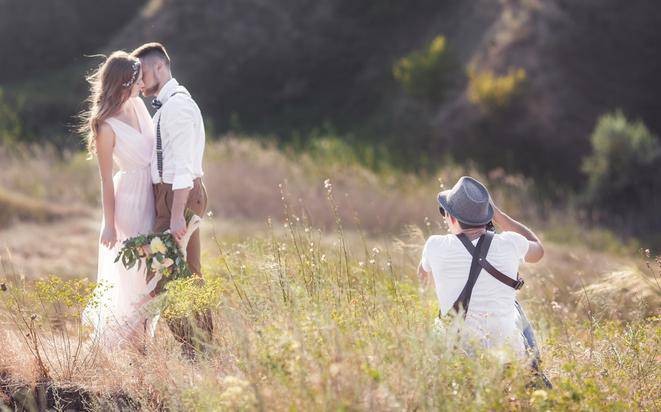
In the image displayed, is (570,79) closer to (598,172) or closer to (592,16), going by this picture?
(592,16)

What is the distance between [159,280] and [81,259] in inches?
252

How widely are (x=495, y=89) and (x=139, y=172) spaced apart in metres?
17.9

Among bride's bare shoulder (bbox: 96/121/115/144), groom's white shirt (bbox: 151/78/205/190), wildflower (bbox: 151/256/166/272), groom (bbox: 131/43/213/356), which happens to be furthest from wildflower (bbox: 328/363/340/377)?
bride's bare shoulder (bbox: 96/121/115/144)

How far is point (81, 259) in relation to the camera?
36.7ft

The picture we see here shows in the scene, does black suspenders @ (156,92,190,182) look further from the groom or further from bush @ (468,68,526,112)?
bush @ (468,68,526,112)

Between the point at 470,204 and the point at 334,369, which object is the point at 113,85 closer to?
the point at 470,204

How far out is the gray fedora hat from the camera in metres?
4.29

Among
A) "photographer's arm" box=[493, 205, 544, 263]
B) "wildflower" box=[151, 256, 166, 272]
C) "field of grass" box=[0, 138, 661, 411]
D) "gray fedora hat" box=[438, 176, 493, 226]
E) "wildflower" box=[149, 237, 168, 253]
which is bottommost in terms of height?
"field of grass" box=[0, 138, 661, 411]

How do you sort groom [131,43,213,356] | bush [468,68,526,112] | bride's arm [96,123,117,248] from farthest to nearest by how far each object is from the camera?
bush [468,68,526,112], bride's arm [96,123,117,248], groom [131,43,213,356]

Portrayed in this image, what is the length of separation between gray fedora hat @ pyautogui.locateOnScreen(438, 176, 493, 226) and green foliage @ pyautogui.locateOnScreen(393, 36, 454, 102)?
1958 cm

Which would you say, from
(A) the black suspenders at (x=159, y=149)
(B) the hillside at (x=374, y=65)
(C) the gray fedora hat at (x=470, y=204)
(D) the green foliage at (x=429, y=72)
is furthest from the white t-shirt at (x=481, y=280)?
(D) the green foliage at (x=429, y=72)

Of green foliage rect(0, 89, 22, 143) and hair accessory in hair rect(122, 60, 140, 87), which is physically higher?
hair accessory in hair rect(122, 60, 140, 87)

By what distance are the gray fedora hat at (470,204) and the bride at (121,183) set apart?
1953mm

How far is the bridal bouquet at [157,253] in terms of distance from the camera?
15.8ft
